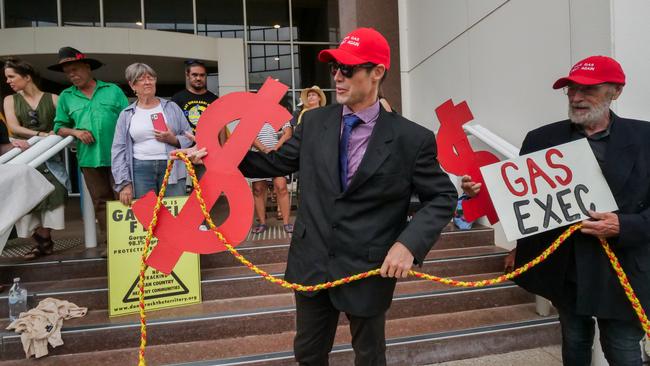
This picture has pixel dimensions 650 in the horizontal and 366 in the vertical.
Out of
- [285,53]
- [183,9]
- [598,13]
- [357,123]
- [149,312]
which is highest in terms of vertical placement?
[183,9]

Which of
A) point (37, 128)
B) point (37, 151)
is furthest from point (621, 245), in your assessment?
point (37, 128)

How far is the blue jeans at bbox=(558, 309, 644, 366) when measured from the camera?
187cm

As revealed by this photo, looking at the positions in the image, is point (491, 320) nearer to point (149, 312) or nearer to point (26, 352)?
point (149, 312)

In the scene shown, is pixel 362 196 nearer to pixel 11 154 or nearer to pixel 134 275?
pixel 134 275

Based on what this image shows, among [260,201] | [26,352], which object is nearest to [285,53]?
[260,201]

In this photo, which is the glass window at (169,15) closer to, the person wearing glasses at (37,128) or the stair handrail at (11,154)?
the person wearing glasses at (37,128)

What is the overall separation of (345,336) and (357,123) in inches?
78.0

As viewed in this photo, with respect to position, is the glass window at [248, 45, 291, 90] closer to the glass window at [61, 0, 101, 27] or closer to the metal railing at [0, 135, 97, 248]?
the glass window at [61, 0, 101, 27]

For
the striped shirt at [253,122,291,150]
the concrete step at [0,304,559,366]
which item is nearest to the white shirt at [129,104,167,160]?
the striped shirt at [253,122,291,150]

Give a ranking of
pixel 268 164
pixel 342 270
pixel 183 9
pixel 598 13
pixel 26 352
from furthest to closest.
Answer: pixel 183 9 → pixel 598 13 → pixel 26 352 → pixel 268 164 → pixel 342 270

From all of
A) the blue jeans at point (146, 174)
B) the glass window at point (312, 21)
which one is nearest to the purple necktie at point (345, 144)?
the blue jeans at point (146, 174)

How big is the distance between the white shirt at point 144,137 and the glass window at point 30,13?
909cm

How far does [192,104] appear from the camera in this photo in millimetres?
3828

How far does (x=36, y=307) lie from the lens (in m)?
2.92
